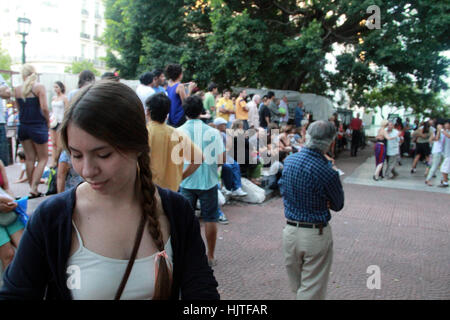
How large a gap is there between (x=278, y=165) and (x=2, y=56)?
144 ft

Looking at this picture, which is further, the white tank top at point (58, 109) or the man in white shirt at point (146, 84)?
the white tank top at point (58, 109)

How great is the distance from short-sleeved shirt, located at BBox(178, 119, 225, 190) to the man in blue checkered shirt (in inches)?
50.7

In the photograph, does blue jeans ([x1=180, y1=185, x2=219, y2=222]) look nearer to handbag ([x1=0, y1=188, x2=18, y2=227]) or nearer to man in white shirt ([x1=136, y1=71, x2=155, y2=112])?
handbag ([x1=0, y1=188, x2=18, y2=227])

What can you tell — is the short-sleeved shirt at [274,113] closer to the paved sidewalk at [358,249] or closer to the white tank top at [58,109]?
the paved sidewalk at [358,249]

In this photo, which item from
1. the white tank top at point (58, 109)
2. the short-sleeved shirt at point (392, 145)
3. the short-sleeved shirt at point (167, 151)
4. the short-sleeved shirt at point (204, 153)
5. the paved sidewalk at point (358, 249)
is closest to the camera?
the short-sleeved shirt at point (167, 151)

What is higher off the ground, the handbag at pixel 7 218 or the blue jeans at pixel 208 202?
the handbag at pixel 7 218

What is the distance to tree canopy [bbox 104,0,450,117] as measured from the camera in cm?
1348

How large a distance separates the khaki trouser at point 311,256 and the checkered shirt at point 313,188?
0.43 ft

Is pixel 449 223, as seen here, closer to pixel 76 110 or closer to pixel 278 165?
pixel 278 165

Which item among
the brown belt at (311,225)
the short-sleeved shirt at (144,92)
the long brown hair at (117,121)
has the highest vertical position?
the short-sleeved shirt at (144,92)

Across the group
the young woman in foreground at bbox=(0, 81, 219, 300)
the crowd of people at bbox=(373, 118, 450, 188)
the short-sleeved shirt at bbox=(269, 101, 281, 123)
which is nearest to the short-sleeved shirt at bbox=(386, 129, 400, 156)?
the crowd of people at bbox=(373, 118, 450, 188)

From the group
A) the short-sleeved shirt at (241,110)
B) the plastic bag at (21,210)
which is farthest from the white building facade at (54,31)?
the plastic bag at (21,210)

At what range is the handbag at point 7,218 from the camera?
2.88 metres

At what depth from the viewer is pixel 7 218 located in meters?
2.90
